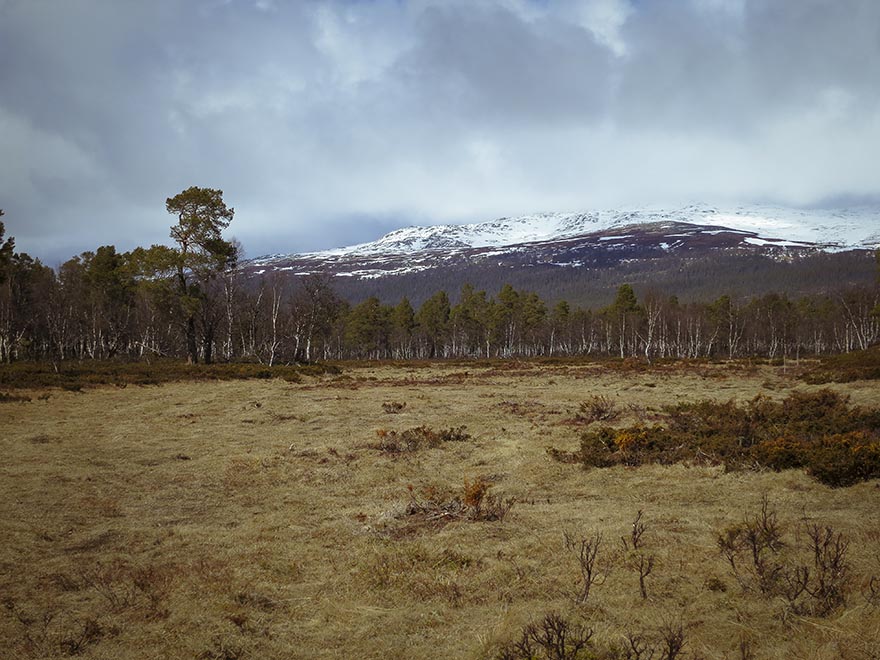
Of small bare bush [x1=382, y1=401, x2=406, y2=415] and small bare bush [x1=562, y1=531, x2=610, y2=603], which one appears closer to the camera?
small bare bush [x1=562, y1=531, x2=610, y2=603]

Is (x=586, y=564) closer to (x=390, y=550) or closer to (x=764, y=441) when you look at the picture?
(x=390, y=550)

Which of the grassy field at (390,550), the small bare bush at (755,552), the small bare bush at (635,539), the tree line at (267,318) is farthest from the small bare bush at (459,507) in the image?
the tree line at (267,318)

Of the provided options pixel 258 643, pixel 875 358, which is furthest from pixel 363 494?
pixel 875 358

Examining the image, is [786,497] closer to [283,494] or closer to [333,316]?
[283,494]

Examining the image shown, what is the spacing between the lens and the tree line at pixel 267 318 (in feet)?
113

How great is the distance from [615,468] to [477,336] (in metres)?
76.3

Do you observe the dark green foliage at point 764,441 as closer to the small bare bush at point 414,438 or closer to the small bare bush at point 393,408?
the small bare bush at point 414,438

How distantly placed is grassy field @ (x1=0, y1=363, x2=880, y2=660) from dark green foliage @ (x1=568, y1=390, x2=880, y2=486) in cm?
43

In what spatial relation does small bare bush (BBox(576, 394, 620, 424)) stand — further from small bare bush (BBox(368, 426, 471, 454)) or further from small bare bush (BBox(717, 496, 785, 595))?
small bare bush (BBox(717, 496, 785, 595))

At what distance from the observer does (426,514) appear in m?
8.38

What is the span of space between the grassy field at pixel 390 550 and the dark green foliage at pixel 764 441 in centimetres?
43

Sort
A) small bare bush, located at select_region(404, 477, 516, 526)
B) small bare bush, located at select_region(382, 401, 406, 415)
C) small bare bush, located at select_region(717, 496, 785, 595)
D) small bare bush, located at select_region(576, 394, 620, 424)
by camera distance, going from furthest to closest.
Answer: small bare bush, located at select_region(382, 401, 406, 415)
small bare bush, located at select_region(576, 394, 620, 424)
small bare bush, located at select_region(404, 477, 516, 526)
small bare bush, located at select_region(717, 496, 785, 595)

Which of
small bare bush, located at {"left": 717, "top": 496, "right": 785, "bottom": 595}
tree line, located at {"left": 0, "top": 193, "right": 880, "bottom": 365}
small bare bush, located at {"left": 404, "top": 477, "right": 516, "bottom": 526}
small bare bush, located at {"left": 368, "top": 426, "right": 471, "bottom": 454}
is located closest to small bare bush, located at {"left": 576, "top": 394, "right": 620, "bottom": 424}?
small bare bush, located at {"left": 368, "top": 426, "right": 471, "bottom": 454}

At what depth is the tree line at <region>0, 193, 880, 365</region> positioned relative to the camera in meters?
34.5
